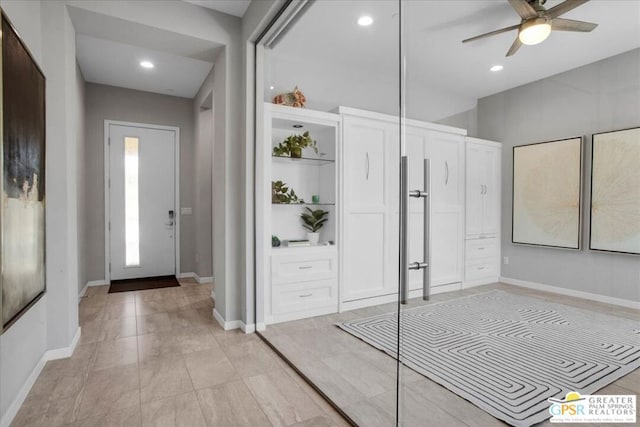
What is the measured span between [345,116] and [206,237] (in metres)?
3.32

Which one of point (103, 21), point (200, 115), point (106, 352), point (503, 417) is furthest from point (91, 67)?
point (503, 417)

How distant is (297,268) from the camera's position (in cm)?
300

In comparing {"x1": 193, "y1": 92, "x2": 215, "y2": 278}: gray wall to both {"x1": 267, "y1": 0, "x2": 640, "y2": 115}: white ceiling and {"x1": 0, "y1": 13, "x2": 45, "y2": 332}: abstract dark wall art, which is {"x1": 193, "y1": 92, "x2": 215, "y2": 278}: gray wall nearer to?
{"x1": 0, "y1": 13, "x2": 45, "y2": 332}: abstract dark wall art

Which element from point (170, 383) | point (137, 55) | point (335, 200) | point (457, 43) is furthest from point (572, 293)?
point (137, 55)

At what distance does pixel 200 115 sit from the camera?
15.7ft

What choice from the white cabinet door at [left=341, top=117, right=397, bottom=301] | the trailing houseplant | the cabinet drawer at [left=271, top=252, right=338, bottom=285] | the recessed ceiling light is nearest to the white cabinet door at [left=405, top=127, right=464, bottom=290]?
the white cabinet door at [left=341, top=117, right=397, bottom=301]

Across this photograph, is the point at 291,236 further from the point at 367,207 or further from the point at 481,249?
the point at 481,249

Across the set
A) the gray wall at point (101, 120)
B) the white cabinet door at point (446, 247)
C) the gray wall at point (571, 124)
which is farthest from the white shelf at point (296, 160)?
the gray wall at point (101, 120)

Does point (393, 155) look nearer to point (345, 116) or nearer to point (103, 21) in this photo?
point (345, 116)

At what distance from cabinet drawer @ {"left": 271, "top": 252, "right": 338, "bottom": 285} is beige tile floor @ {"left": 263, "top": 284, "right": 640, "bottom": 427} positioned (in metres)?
0.36

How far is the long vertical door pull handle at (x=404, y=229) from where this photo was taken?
1488mm

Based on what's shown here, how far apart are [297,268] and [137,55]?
9.56ft

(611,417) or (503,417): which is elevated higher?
(611,417)

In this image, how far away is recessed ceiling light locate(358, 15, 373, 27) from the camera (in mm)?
1853
